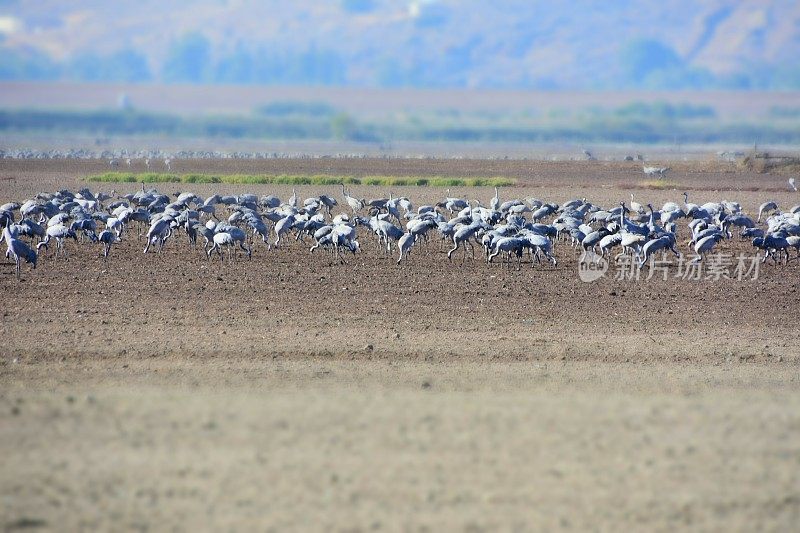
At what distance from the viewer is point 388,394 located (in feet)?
31.3

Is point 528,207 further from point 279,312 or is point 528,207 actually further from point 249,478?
point 249,478

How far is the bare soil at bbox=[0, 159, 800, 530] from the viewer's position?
21.4ft

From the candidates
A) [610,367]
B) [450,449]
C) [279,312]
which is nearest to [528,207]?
[279,312]

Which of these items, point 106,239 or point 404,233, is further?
point 404,233

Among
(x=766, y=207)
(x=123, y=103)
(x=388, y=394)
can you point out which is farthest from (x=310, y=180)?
(x=388, y=394)

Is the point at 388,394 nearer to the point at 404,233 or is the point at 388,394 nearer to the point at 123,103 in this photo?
the point at 404,233

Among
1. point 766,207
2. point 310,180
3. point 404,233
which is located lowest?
point 404,233

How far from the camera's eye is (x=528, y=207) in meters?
27.9

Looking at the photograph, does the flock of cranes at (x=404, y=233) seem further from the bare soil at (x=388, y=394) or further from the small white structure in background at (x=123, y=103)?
the small white structure in background at (x=123, y=103)

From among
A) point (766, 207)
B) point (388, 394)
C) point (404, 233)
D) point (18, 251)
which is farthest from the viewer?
point (766, 207)

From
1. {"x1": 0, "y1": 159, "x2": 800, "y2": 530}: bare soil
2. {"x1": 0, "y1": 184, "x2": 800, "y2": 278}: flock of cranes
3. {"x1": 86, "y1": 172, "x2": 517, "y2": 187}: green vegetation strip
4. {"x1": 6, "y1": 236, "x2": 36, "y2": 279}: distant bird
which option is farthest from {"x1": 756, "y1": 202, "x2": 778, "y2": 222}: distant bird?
{"x1": 6, "y1": 236, "x2": 36, "y2": 279}: distant bird

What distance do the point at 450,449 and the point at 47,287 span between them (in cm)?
1023

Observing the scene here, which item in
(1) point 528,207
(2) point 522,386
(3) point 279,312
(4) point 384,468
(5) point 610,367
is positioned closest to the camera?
(4) point 384,468

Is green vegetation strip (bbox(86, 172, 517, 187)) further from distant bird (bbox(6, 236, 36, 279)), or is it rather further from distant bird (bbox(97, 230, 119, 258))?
distant bird (bbox(6, 236, 36, 279))
